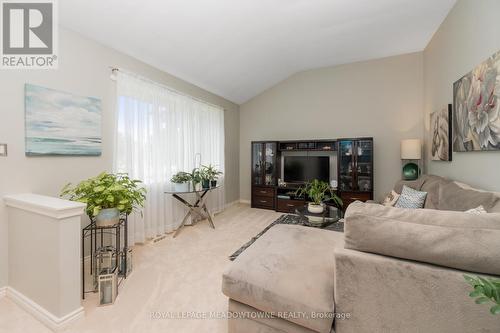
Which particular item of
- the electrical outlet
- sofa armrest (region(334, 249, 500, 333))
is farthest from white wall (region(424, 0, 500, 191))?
the electrical outlet

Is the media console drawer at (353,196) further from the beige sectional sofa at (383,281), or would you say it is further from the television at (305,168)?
the beige sectional sofa at (383,281)

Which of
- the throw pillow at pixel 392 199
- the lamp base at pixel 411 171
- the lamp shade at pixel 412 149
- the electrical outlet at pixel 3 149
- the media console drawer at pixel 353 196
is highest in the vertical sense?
the lamp shade at pixel 412 149

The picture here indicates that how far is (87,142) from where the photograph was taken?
2.41m

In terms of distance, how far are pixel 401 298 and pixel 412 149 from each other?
11.5 ft

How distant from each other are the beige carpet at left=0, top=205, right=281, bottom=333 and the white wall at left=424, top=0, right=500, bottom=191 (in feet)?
8.79

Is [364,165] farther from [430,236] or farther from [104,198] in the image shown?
[104,198]

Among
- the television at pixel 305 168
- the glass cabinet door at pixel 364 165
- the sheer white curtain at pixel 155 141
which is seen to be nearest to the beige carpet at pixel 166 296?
the sheer white curtain at pixel 155 141

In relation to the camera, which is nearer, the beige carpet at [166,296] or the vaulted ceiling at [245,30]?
the beige carpet at [166,296]

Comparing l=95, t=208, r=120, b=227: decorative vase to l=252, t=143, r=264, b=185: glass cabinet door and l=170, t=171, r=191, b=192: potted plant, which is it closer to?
l=170, t=171, r=191, b=192: potted plant

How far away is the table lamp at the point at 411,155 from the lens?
3605 mm

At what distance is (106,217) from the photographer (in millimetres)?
1897

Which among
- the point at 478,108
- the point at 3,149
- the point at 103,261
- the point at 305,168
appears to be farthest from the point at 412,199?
the point at 3,149

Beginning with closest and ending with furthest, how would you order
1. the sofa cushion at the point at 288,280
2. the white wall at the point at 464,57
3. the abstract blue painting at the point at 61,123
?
the sofa cushion at the point at 288,280 → the white wall at the point at 464,57 → the abstract blue painting at the point at 61,123

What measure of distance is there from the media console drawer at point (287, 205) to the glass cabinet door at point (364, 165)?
1.19 metres
